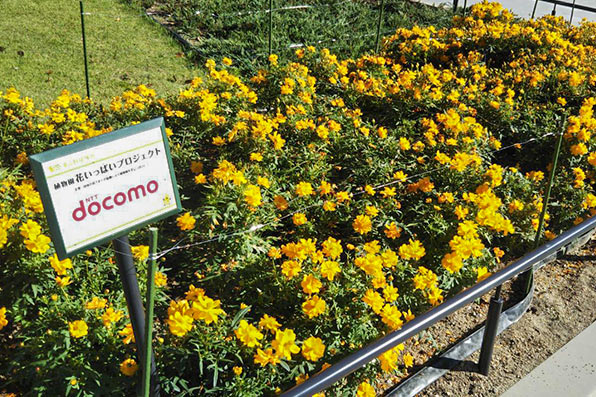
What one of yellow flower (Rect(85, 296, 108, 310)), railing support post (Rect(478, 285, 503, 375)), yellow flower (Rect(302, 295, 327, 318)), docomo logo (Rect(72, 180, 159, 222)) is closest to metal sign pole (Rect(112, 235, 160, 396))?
docomo logo (Rect(72, 180, 159, 222))

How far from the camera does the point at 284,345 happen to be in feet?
8.48

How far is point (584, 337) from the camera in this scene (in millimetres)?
3551

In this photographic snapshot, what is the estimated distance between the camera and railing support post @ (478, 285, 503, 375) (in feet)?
9.98

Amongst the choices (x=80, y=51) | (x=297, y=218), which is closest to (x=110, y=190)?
(x=297, y=218)

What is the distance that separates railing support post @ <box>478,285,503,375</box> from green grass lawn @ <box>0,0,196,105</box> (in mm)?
4689

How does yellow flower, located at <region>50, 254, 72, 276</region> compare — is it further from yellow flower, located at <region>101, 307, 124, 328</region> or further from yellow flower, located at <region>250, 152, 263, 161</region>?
yellow flower, located at <region>250, 152, 263, 161</region>

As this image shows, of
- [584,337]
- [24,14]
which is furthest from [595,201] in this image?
[24,14]

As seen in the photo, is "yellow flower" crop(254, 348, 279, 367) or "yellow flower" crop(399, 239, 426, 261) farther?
"yellow flower" crop(399, 239, 426, 261)

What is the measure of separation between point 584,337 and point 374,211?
1468mm

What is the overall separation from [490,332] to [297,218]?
1241 mm

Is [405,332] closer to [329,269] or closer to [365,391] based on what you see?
[365,391]

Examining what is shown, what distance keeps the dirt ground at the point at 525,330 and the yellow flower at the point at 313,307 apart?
2.52 ft

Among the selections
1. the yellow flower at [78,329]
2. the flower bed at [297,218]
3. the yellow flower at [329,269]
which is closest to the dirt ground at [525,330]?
the flower bed at [297,218]

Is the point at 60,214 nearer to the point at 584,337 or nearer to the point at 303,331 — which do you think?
the point at 303,331
